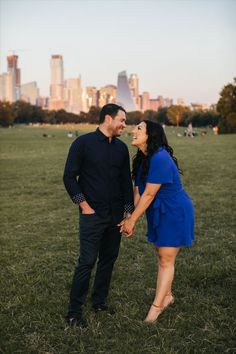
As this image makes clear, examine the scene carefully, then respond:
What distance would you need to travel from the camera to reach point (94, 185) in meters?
4.59

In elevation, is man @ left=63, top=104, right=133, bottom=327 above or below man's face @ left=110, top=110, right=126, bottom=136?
below

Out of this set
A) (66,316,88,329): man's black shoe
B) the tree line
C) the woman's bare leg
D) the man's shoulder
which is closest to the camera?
the man's shoulder

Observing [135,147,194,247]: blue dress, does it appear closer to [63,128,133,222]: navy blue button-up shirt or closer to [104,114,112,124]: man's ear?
[63,128,133,222]: navy blue button-up shirt

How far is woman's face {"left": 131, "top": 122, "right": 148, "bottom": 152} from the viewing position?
4.55m

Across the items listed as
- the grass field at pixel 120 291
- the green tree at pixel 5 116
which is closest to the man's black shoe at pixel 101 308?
the grass field at pixel 120 291

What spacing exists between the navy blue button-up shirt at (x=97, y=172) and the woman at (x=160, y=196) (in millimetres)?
196

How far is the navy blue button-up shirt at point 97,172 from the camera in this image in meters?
4.50

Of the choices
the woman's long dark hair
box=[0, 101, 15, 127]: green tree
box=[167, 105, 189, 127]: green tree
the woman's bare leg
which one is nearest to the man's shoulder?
the woman's long dark hair

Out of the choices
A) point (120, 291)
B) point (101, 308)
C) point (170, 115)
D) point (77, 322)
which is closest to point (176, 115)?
point (170, 115)

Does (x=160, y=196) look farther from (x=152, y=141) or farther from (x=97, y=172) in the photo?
(x=97, y=172)

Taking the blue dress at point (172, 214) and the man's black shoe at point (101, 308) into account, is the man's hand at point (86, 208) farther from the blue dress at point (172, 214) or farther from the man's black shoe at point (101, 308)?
Answer: the man's black shoe at point (101, 308)

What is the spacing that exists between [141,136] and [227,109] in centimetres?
6680

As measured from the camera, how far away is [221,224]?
9227 millimetres

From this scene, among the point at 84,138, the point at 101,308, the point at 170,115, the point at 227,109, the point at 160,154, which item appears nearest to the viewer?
the point at 160,154
